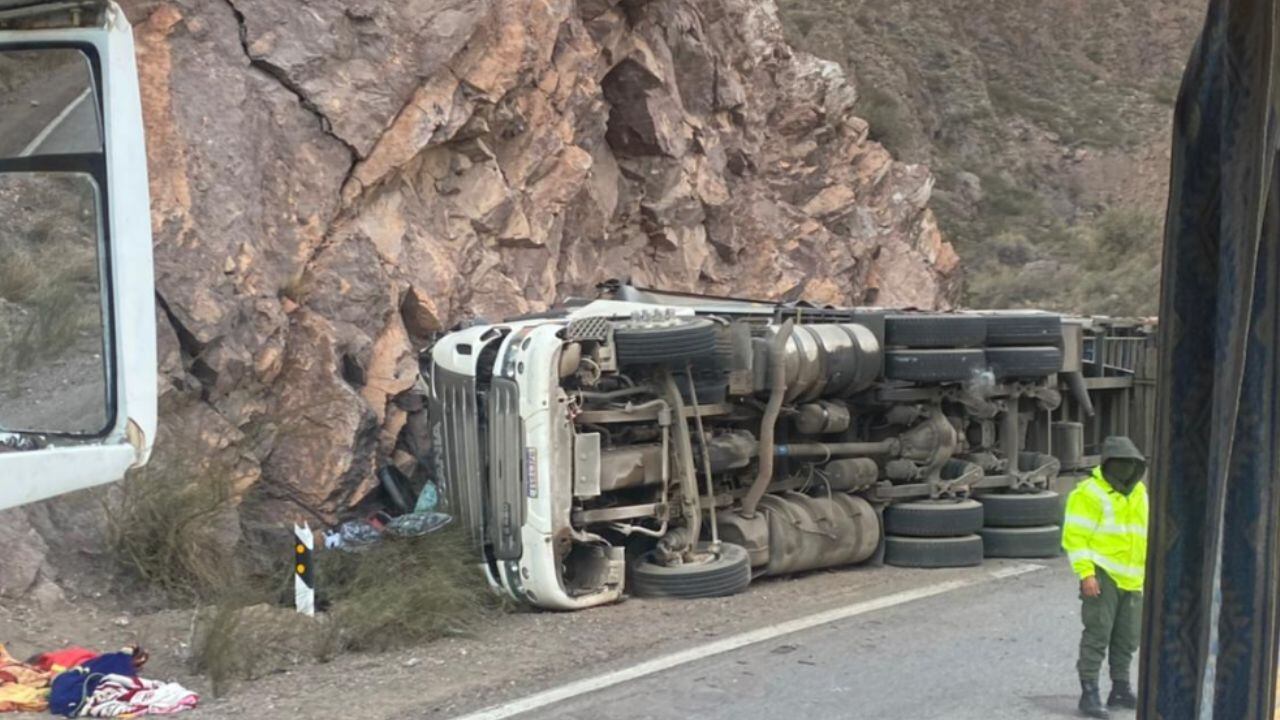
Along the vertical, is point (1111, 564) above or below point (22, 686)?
above

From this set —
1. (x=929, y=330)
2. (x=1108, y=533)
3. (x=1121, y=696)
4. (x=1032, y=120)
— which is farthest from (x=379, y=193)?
(x=1032, y=120)

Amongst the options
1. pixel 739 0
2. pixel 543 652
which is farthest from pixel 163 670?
pixel 739 0

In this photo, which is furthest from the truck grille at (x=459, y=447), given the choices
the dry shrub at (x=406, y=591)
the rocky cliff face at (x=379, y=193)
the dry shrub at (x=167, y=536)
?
the dry shrub at (x=167, y=536)

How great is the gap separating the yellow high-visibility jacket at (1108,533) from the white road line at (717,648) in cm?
181

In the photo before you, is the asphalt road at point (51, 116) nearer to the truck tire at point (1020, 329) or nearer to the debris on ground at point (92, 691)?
the debris on ground at point (92, 691)

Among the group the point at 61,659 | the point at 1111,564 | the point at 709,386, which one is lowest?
the point at 61,659

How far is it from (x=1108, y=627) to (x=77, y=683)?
177 inches

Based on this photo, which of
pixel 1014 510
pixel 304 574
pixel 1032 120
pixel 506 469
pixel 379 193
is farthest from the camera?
pixel 1032 120

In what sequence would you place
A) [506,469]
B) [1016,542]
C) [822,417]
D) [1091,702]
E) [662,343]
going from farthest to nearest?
[1016,542], [822,417], [662,343], [506,469], [1091,702]

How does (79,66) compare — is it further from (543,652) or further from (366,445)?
(366,445)

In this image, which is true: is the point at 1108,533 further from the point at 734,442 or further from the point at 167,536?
the point at 167,536

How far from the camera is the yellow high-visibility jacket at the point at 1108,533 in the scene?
624 centimetres

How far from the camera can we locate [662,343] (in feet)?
28.3

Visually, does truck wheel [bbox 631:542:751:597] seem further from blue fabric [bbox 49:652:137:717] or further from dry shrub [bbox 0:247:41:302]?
dry shrub [bbox 0:247:41:302]
